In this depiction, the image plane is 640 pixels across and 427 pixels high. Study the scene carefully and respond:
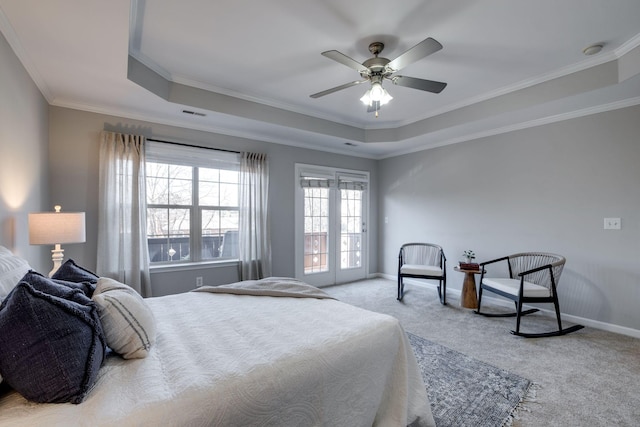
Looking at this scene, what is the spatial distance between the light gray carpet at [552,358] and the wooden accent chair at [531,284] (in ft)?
0.45

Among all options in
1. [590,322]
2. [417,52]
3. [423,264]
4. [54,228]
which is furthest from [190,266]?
[590,322]

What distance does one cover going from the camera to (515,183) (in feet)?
13.4

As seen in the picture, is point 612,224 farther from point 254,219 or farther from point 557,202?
point 254,219

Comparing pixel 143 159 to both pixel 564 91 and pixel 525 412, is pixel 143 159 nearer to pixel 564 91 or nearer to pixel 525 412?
pixel 525 412

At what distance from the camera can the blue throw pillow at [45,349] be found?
986 millimetres

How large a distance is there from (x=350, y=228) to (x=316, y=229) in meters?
0.79

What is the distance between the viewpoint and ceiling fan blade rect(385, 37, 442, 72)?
6.64 ft

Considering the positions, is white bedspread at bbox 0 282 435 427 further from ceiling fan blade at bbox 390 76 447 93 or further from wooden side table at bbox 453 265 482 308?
wooden side table at bbox 453 265 482 308

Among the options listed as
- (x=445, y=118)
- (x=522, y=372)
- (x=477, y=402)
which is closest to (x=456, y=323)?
(x=522, y=372)

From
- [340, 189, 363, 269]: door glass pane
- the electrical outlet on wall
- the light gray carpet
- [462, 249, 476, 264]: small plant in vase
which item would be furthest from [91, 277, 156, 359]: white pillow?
the electrical outlet on wall

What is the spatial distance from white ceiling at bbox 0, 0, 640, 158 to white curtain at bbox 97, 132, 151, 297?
0.45m

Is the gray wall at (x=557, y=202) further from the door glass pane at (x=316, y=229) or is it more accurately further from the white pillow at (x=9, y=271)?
the white pillow at (x=9, y=271)

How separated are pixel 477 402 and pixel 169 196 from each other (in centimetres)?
385

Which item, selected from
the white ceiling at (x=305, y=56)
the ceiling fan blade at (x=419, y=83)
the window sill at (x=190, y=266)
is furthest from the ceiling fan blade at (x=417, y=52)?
the window sill at (x=190, y=266)
